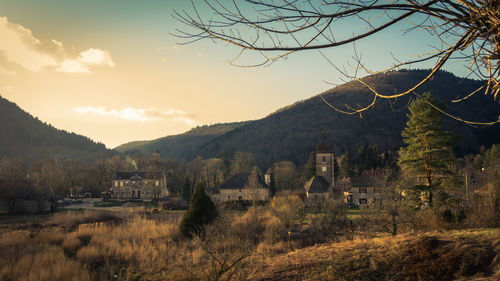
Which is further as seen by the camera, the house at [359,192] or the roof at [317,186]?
the house at [359,192]

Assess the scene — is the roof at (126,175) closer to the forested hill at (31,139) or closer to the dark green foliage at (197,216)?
the dark green foliage at (197,216)

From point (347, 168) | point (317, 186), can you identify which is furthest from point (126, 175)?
point (347, 168)

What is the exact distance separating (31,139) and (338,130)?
13260 cm

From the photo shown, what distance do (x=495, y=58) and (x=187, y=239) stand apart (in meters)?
17.0

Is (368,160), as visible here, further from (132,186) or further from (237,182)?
(132,186)

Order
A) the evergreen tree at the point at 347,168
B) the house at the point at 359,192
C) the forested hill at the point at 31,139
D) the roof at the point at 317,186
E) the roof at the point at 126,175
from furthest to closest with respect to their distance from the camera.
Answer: the forested hill at the point at 31,139, the roof at the point at 126,175, the evergreen tree at the point at 347,168, the house at the point at 359,192, the roof at the point at 317,186

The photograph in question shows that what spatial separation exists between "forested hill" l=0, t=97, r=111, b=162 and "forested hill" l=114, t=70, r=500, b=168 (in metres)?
51.2

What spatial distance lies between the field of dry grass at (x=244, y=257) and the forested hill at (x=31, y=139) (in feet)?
387

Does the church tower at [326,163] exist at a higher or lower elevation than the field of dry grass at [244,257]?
higher

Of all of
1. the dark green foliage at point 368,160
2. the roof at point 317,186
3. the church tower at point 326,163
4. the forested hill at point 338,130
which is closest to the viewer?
the roof at point 317,186

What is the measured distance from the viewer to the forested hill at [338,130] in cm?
11462

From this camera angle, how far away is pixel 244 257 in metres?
6.96

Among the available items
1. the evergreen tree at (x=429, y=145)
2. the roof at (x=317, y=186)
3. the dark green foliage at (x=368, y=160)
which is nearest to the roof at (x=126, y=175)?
the roof at (x=317, y=186)

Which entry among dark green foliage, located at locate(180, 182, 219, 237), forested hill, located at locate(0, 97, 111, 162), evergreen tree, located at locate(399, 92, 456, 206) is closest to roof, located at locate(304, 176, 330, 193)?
evergreen tree, located at locate(399, 92, 456, 206)
